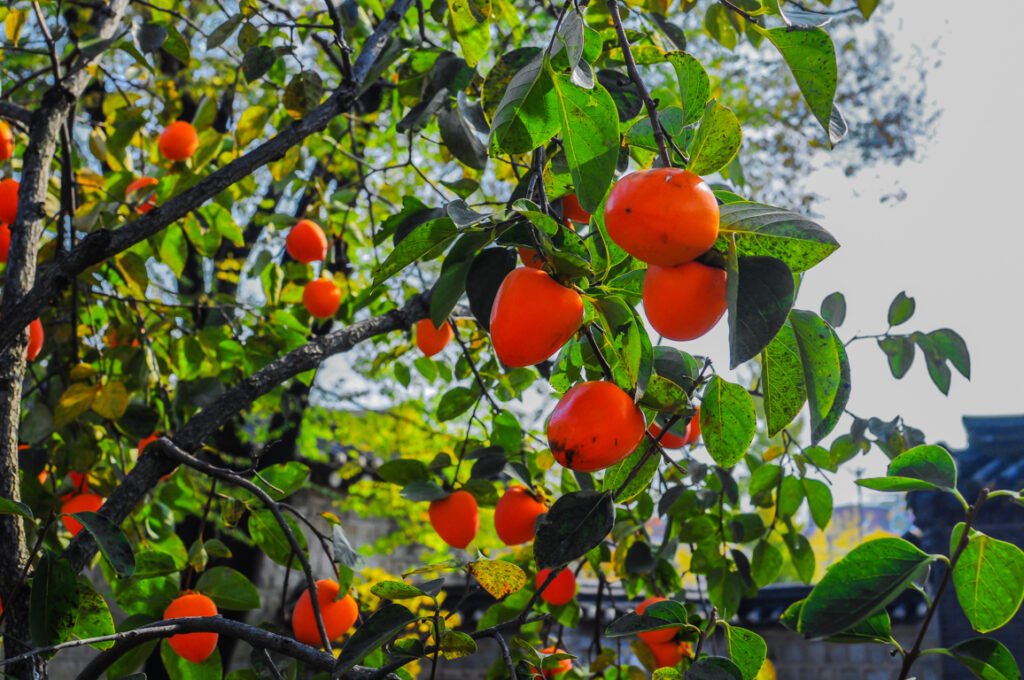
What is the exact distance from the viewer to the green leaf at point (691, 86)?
626 millimetres

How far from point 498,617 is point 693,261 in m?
1.19

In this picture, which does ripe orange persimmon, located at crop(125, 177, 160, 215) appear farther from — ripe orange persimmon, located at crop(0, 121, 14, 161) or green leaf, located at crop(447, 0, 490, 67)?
green leaf, located at crop(447, 0, 490, 67)

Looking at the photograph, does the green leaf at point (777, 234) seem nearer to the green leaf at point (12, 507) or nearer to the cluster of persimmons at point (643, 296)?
the cluster of persimmons at point (643, 296)

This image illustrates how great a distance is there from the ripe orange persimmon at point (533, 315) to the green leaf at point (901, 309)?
109 cm

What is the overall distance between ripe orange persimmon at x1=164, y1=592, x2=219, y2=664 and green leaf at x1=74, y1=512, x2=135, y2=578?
0.20m

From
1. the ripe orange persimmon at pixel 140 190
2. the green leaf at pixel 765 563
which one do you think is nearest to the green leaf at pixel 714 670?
the green leaf at pixel 765 563

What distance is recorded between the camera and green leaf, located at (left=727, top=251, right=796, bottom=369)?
512 millimetres

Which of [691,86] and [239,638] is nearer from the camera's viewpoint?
[691,86]

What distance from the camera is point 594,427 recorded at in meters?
0.61

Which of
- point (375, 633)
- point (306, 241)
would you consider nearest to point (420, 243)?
point (375, 633)

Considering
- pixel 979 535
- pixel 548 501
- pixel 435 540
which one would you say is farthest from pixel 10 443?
pixel 435 540

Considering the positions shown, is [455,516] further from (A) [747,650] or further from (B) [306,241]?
(B) [306,241]

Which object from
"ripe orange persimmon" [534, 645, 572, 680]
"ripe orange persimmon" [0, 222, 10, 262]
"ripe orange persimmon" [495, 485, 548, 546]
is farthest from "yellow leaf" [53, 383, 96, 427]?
"ripe orange persimmon" [534, 645, 572, 680]

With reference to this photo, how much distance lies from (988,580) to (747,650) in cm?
24
